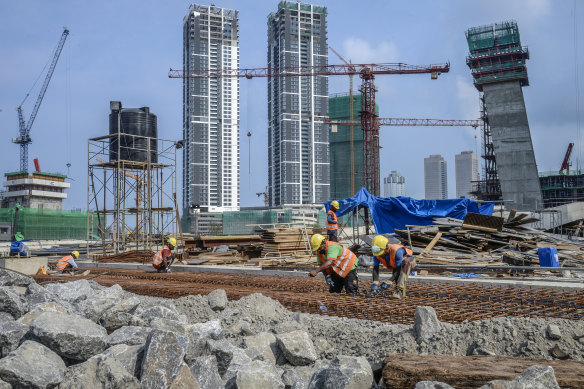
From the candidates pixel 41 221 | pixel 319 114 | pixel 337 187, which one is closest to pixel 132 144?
pixel 41 221

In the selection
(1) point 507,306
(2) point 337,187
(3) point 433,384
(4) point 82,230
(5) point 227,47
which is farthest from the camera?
(2) point 337,187

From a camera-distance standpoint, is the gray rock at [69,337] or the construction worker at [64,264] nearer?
the gray rock at [69,337]

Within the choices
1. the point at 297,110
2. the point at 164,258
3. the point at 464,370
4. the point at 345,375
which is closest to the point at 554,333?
the point at 464,370

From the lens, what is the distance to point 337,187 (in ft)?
444

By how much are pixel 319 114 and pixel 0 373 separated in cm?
10344

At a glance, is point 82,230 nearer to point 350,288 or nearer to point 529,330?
point 350,288

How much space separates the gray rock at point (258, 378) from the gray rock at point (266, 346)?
680 mm

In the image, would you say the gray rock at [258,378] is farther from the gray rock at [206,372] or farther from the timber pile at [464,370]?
the timber pile at [464,370]

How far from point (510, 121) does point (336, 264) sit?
56284 mm

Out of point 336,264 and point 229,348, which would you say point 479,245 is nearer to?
point 336,264

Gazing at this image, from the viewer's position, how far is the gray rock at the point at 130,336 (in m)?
5.69

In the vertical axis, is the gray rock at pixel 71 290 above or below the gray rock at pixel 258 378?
above

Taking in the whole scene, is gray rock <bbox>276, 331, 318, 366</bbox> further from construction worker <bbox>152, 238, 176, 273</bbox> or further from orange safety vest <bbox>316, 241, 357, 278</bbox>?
construction worker <bbox>152, 238, 176, 273</bbox>

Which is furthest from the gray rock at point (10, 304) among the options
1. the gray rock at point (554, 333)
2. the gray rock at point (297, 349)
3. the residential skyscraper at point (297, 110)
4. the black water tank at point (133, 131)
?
the residential skyscraper at point (297, 110)
